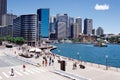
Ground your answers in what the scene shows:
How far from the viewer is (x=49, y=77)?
34.3 metres

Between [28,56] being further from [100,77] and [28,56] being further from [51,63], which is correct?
[100,77]

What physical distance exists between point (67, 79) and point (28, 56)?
109ft

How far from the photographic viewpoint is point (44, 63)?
4875cm

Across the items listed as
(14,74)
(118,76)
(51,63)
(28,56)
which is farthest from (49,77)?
(28,56)

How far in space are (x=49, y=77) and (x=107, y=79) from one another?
28.7 ft

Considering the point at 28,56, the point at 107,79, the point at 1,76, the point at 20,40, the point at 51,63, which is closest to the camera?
the point at 107,79

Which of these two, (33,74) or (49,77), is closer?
(49,77)

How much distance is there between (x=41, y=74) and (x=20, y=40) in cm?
15194

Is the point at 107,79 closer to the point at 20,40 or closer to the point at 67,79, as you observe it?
the point at 67,79

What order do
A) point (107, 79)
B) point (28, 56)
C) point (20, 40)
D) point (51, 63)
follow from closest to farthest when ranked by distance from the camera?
point (107, 79), point (51, 63), point (28, 56), point (20, 40)

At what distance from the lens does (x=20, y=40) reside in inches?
7308

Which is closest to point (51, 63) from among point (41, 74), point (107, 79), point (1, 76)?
point (41, 74)

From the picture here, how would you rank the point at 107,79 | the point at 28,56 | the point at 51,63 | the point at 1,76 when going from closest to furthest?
1. the point at 107,79
2. the point at 1,76
3. the point at 51,63
4. the point at 28,56

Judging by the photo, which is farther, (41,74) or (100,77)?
(41,74)
